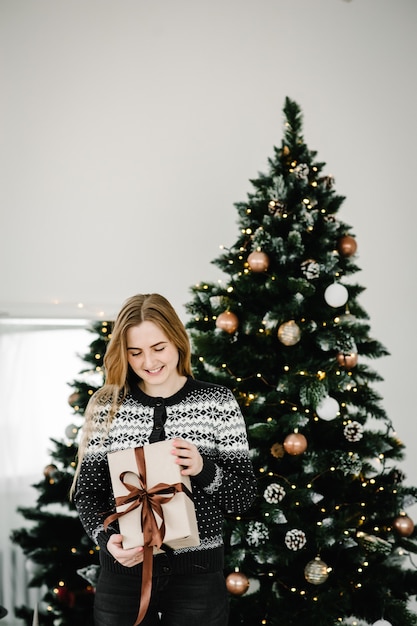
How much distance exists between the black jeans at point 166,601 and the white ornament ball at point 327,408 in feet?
2.60

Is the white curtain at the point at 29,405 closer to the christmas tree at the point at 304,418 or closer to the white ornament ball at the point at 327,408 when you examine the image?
the christmas tree at the point at 304,418

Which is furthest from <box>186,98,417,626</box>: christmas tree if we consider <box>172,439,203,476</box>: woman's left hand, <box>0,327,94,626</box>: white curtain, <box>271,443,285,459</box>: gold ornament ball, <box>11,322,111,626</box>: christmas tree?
<box>0,327,94,626</box>: white curtain

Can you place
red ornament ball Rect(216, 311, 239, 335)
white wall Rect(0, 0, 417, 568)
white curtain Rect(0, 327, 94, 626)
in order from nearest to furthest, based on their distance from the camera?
red ornament ball Rect(216, 311, 239, 335) → white curtain Rect(0, 327, 94, 626) → white wall Rect(0, 0, 417, 568)

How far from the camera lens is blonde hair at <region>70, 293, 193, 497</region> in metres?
1.69

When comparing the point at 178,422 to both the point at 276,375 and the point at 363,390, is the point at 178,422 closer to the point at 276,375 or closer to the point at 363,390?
the point at 276,375

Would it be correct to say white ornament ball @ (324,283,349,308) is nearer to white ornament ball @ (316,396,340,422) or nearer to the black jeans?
white ornament ball @ (316,396,340,422)

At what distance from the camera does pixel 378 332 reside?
A: 341 centimetres

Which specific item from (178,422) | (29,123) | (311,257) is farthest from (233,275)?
(29,123)

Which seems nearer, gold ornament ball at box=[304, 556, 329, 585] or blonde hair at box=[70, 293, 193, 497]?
blonde hair at box=[70, 293, 193, 497]

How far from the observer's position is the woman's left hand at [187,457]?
1.49 metres

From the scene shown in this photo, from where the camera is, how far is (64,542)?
281 centimetres

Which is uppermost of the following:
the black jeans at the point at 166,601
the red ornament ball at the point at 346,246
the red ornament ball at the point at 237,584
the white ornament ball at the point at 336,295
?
the red ornament ball at the point at 346,246

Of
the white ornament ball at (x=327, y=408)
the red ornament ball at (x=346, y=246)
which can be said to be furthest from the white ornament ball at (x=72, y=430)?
the red ornament ball at (x=346, y=246)

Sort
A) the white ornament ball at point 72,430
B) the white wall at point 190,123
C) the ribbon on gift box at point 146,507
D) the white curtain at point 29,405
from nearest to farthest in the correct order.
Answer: the ribbon on gift box at point 146,507 < the white ornament ball at point 72,430 < the white curtain at point 29,405 < the white wall at point 190,123
